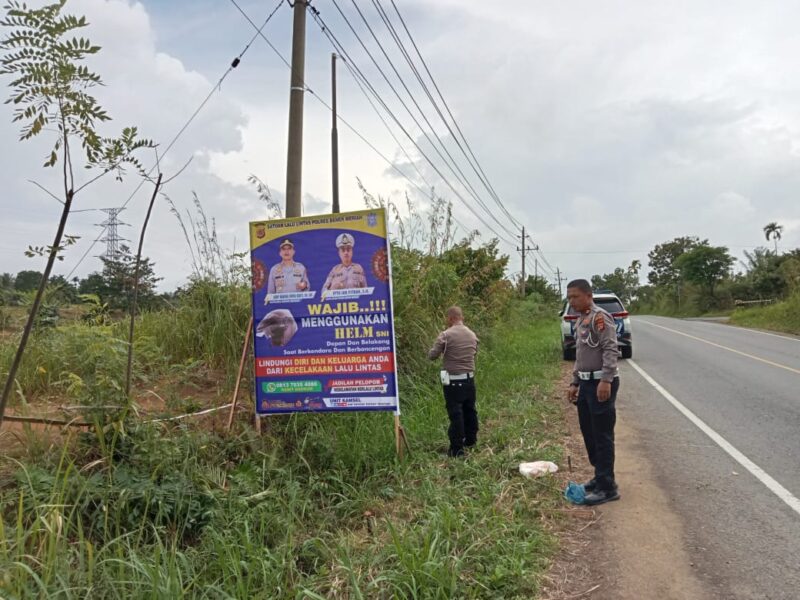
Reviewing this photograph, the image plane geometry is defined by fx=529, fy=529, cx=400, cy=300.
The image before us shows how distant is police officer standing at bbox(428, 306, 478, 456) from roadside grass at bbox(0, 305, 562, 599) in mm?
307

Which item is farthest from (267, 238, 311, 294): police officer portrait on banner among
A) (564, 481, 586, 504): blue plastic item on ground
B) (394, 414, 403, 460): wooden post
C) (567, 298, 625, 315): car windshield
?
(567, 298, 625, 315): car windshield

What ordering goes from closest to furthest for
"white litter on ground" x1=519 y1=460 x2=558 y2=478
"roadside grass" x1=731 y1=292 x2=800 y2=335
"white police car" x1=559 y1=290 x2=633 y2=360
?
"white litter on ground" x1=519 y1=460 x2=558 y2=478, "white police car" x1=559 y1=290 x2=633 y2=360, "roadside grass" x1=731 y1=292 x2=800 y2=335

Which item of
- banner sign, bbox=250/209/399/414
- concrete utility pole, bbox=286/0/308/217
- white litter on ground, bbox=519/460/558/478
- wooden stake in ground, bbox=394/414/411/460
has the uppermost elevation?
concrete utility pole, bbox=286/0/308/217

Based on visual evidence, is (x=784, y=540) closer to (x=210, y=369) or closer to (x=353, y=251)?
(x=353, y=251)

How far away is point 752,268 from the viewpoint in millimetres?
47625

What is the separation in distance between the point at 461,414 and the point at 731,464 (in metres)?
2.59

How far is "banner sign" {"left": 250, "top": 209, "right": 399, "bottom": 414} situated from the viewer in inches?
192

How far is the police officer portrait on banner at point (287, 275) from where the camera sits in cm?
505

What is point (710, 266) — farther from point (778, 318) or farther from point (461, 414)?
point (461, 414)

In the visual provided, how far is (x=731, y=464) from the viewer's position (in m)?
5.05

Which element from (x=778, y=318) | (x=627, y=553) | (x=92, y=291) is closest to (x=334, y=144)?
(x=92, y=291)

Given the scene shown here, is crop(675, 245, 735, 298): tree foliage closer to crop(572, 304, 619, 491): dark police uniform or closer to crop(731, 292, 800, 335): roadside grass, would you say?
crop(731, 292, 800, 335): roadside grass

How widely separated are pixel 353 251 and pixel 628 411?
5035mm

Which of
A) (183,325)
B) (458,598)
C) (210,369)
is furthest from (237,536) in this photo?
(183,325)
